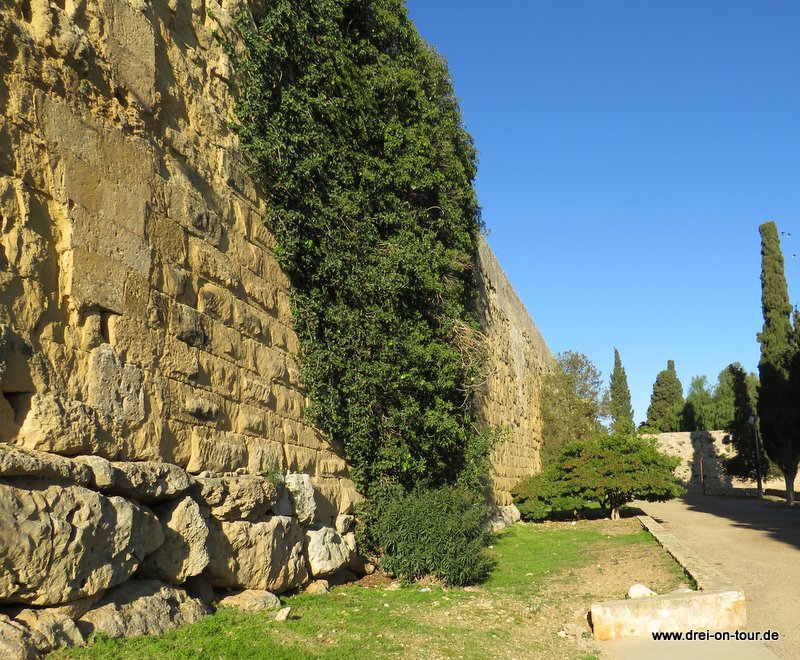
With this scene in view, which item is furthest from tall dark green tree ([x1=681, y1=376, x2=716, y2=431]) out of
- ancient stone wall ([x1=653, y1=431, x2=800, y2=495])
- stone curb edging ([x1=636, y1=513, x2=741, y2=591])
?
stone curb edging ([x1=636, y1=513, x2=741, y2=591])

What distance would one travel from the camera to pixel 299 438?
7.27 meters

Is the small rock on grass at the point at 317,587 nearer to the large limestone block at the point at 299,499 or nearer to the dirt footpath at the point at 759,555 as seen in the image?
the large limestone block at the point at 299,499

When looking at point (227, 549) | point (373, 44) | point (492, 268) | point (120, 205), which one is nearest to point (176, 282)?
point (120, 205)

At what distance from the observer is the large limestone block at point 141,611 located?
397cm

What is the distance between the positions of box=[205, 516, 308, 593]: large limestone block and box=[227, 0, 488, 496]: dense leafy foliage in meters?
1.68

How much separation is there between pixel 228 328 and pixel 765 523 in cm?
1517

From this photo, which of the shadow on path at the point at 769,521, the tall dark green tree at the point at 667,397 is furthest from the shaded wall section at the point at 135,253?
the tall dark green tree at the point at 667,397

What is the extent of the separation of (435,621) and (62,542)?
355cm

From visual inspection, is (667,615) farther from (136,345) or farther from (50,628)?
(136,345)

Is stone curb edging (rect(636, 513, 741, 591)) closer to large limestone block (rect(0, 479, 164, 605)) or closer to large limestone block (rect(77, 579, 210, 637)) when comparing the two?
large limestone block (rect(77, 579, 210, 637))

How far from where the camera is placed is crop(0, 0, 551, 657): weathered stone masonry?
3908mm

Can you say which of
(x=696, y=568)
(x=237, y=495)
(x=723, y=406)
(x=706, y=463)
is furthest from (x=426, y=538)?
(x=723, y=406)

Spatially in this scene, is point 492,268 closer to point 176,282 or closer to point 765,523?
point 765,523

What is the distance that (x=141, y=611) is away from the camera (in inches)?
169
